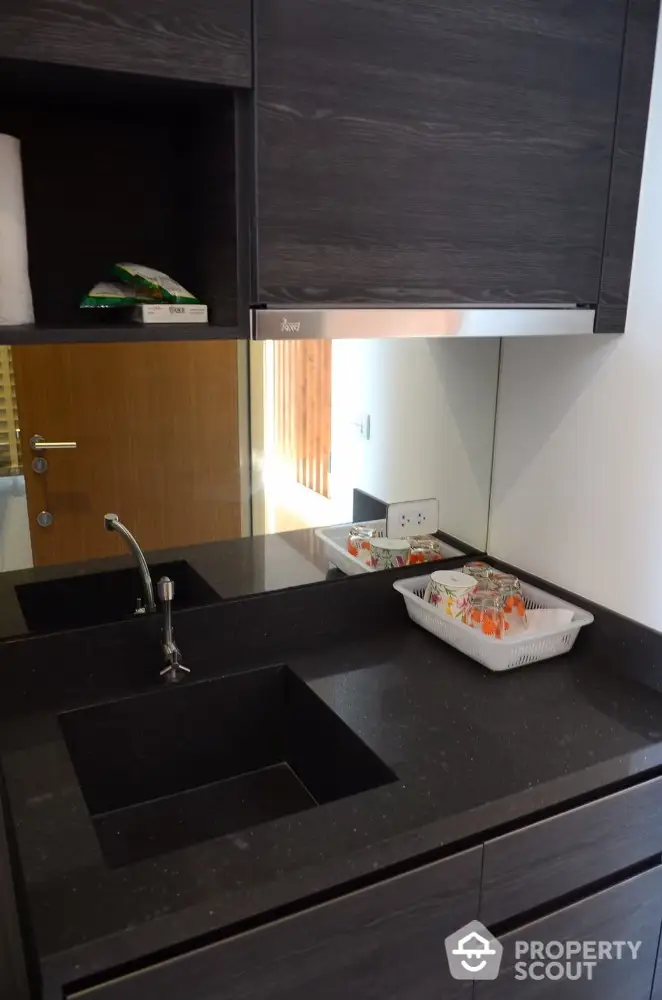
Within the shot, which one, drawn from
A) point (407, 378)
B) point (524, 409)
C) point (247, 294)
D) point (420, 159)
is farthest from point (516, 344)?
point (247, 294)

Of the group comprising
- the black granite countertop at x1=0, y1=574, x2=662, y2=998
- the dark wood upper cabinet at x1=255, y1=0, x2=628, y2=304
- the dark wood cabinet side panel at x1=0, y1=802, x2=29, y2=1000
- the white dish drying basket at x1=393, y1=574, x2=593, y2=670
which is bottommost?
the dark wood cabinet side panel at x1=0, y1=802, x2=29, y2=1000

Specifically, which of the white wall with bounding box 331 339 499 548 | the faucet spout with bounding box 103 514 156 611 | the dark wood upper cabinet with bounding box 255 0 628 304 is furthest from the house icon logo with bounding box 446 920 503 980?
the dark wood upper cabinet with bounding box 255 0 628 304

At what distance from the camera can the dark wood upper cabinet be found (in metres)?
1.11

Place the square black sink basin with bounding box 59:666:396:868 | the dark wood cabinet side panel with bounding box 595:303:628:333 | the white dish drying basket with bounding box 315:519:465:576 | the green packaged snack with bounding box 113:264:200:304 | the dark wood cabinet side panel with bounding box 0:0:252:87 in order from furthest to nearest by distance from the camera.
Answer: the white dish drying basket with bounding box 315:519:465:576, the dark wood cabinet side panel with bounding box 595:303:628:333, the square black sink basin with bounding box 59:666:396:868, the green packaged snack with bounding box 113:264:200:304, the dark wood cabinet side panel with bounding box 0:0:252:87

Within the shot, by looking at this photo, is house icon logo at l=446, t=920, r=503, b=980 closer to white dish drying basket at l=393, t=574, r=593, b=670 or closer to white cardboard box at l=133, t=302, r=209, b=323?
white dish drying basket at l=393, t=574, r=593, b=670

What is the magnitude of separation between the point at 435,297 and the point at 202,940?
39.9 inches

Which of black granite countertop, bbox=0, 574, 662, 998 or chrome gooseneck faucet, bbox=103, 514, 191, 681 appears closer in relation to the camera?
black granite countertop, bbox=0, 574, 662, 998

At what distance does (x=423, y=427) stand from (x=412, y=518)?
0.72 feet

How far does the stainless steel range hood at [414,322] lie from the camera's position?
117 centimetres

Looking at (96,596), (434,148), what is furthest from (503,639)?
(434,148)

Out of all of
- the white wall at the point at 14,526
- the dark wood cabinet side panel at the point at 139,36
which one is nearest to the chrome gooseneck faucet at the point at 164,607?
the white wall at the point at 14,526

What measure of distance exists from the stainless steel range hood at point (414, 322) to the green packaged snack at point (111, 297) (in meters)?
0.21

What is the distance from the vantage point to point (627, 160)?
1.40 metres

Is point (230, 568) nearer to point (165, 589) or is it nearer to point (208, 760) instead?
point (165, 589)
